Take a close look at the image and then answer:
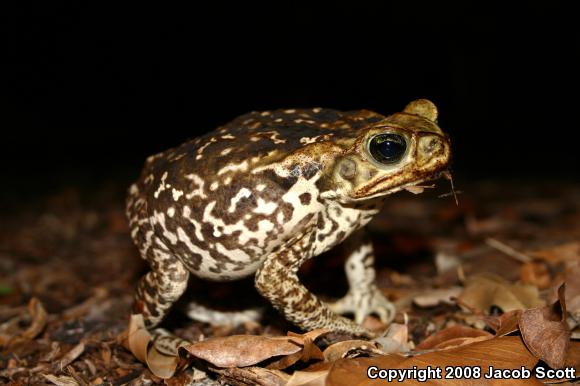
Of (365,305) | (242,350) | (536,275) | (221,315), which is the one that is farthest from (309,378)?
(536,275)

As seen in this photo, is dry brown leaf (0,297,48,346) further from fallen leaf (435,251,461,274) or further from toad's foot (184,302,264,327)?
fallen leaf (435,251,461,274)

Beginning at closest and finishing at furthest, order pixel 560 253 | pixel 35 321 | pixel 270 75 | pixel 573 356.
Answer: pixel 573 356
pixel 35 321
pixel 560 253
pixel 270 75

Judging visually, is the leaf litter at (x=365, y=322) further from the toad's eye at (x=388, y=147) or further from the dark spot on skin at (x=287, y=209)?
the toad's eye at (x=388, y=147)

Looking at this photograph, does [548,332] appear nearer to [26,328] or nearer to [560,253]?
[560,253]

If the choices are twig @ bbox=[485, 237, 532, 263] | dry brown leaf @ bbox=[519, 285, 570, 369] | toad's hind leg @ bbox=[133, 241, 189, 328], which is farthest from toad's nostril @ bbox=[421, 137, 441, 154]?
twig @ bbox=[485, 237, 532, 263]

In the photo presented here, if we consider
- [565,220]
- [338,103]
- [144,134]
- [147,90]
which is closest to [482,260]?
[565,220]

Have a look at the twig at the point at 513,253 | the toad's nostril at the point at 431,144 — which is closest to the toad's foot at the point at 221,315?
the toad's nostril at the point at 431,144

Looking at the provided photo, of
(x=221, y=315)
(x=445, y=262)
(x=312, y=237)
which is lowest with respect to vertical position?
(x=445, y=262)
